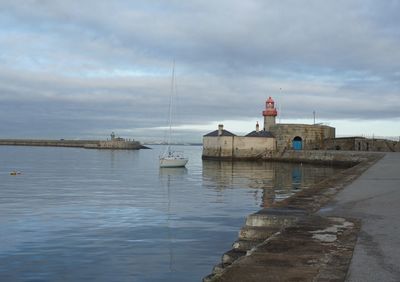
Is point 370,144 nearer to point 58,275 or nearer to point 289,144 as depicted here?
point 289,144

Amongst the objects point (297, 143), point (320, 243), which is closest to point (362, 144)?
point (297, 143)

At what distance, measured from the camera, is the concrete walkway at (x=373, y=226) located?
495 cm

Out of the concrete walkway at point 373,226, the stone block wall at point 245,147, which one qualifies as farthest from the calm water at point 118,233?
the stone block wall at point 245,147

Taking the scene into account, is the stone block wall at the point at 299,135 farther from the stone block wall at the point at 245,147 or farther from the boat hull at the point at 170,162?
the boat hull at the point at 170,162

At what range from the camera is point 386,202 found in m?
10.4

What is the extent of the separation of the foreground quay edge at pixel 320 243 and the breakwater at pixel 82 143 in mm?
135939

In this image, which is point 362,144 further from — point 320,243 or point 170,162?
point 320,243

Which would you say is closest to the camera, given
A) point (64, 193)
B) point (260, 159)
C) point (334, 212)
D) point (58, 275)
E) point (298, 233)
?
point (298, 233)

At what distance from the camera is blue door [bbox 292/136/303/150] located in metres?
55.7

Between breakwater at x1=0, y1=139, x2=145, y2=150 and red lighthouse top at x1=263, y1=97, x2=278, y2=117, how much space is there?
89716mm

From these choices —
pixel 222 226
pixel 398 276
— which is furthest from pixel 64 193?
pixel 398 276

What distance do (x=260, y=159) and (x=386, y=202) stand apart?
45100mm

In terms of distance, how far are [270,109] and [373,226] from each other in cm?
5295

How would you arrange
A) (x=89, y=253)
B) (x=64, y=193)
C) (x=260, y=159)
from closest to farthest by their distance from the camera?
(x=89, y=253), (x=64, y=193), (x=260, y=159)
